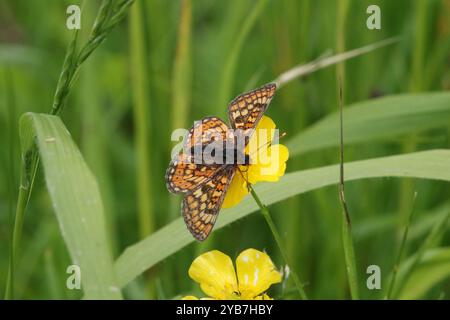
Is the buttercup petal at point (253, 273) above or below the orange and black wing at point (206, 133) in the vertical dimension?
below

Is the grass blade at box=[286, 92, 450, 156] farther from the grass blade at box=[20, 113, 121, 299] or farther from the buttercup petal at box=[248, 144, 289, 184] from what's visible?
Result: the grass blade at box=[20, 113, 121, 299]

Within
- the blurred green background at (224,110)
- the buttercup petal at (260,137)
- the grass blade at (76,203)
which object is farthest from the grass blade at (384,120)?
the grass blade at (76,203)

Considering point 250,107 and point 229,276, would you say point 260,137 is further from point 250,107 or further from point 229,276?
point 229,276

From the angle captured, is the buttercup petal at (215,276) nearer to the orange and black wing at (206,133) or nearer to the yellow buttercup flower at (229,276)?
the yellow buttercup flower at (229,276)

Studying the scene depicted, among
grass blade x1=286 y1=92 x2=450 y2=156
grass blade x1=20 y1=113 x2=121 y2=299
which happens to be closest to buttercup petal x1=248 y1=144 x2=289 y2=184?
grass blade x1=20 y1=113 x2=121 y2=299
